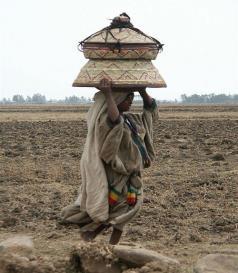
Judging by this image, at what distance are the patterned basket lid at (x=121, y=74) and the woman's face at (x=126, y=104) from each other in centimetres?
24

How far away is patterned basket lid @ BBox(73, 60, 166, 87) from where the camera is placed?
4.81 metres

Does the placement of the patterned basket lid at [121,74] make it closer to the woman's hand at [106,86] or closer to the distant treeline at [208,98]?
the woman's hand at [106,86]

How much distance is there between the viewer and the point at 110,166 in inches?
197

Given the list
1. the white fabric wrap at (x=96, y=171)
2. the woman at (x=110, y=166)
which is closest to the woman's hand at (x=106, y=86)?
the woman at (x=110, y=166)

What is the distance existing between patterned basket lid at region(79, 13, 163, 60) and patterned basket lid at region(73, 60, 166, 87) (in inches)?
1.9

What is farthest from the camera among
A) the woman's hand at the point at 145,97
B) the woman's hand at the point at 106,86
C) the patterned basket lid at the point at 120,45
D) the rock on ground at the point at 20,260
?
the woman's hand at the point at 145,97

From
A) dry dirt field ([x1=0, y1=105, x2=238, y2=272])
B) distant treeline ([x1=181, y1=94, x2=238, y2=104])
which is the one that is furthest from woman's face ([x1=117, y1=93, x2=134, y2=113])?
distant treeline ([x1=181, y1=94, x2=238, y2=104])

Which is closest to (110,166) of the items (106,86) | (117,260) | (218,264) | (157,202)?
(106,86)

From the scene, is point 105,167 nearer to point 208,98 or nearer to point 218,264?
point 218,264

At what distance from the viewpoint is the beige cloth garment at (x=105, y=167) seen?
15.9 feet

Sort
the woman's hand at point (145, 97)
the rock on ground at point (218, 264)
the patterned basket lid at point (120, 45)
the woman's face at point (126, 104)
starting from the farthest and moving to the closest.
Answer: the woman's hand at point (145, 97) < the woman's face at point (126, 104) < the patterned basket lid at point (120, 45) < the rock on ground at point (218, 264)

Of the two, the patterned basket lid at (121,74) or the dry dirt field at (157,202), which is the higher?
the patterned basket lid at (121,74)

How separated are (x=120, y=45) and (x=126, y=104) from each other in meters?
0.47

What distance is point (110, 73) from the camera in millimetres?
4828
